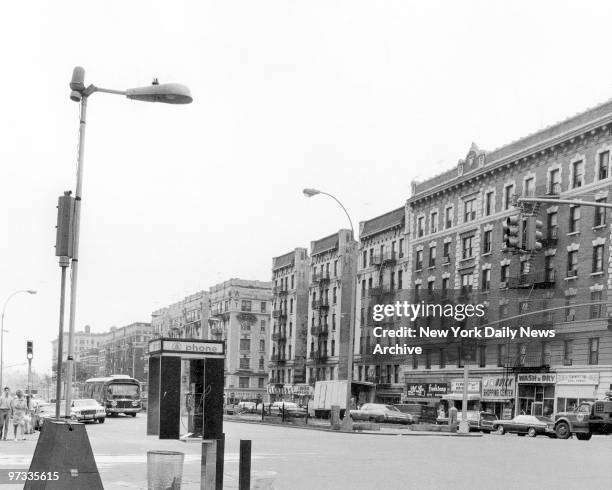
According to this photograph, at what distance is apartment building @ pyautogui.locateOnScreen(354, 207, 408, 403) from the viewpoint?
247 ft

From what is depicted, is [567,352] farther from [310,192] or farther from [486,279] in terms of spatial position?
[310,192]

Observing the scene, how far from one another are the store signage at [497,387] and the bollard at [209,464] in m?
48.7

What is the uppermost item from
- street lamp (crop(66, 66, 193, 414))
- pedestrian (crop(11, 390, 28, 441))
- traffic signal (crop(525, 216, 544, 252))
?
street lamp (crop(66, 66, 193, 414))

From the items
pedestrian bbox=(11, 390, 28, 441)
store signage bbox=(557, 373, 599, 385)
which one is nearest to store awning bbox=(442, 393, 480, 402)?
store signage bbox=(557, 373, 599, 385)

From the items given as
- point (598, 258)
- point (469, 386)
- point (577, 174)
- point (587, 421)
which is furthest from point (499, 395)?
point (587, 421)

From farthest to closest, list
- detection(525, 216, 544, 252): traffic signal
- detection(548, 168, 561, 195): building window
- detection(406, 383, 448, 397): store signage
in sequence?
detection(406, 383, 448, 397): store signage, detection(548, 168, 561, 195): building window, detection(525, 216, 544, 252): traffic signal

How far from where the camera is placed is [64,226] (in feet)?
35.3

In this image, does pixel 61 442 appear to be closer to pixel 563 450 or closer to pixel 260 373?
pixel 563 450

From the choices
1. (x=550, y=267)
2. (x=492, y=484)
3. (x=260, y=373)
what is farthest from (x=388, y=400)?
(x=492, y=484)

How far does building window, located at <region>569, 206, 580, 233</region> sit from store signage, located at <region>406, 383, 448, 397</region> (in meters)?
17.4

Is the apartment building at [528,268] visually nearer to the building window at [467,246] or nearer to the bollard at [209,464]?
the building window at [467,246]

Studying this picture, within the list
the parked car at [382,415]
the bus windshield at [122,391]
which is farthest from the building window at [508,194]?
the bus windshield at [122,391]

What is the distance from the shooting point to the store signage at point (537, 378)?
5466cm

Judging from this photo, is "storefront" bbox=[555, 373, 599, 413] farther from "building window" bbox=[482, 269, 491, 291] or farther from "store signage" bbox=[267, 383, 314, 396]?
"store signage" bbox=[267, 383, 314, 396]
